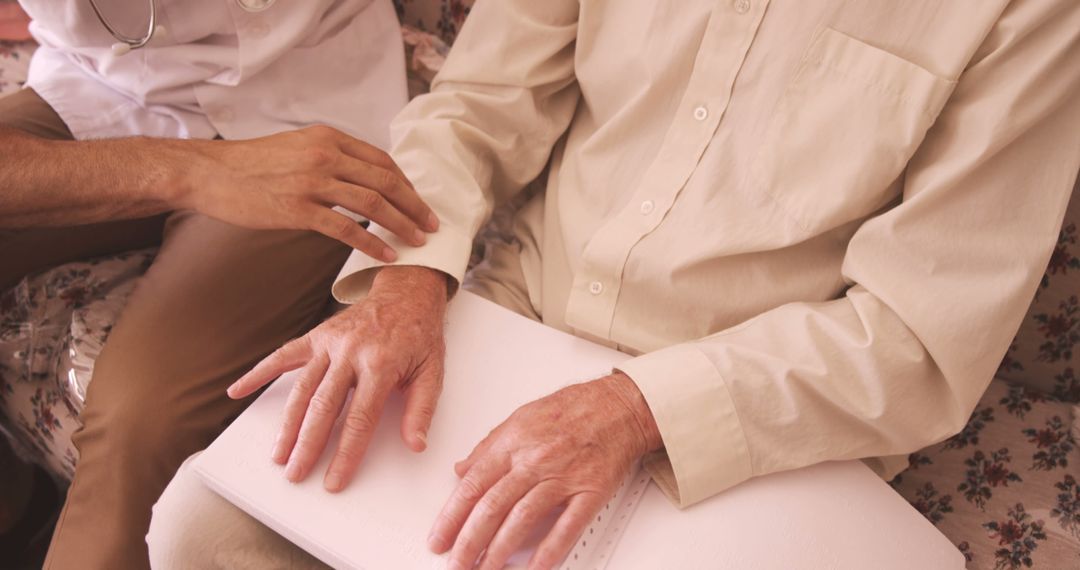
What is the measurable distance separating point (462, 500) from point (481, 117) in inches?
20.8

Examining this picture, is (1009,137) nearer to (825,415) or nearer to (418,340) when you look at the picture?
(825,415)

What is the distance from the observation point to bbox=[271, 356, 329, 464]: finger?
0.73m

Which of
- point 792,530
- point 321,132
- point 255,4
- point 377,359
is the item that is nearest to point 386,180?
point 321,132

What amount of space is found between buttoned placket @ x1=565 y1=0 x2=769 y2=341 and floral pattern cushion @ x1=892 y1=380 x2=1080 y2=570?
529mm

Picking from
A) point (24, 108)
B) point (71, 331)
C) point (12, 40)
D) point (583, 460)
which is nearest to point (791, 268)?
point (583, 460)

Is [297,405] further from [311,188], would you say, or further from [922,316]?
[922,316]

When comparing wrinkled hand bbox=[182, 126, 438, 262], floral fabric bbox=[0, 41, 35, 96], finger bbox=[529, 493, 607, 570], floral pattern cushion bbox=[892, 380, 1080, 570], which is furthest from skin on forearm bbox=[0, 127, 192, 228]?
floral pattern cushion bbox=[892, 380, 1080, 570]

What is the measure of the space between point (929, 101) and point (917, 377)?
10.6 inches

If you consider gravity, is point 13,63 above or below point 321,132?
below

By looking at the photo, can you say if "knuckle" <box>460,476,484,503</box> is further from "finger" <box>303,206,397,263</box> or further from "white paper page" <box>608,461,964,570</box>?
"finger" <box>303,206,397,263</box>

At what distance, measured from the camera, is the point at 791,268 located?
2.82ft

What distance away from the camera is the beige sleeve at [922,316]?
0.71m

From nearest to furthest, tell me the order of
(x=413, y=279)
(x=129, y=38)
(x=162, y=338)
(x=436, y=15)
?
(x=413, y=279)
(x=162, y=338)
(x=129, y=38)
(x=436, y=15)

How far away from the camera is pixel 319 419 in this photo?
73cm
